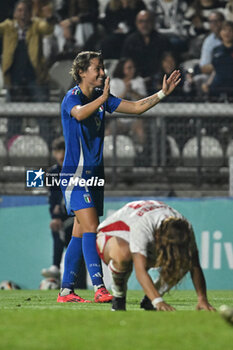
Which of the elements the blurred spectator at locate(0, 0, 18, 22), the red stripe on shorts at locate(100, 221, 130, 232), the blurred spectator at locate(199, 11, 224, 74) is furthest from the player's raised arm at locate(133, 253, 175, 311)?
the blurred spectator at locate(0, 0, 18, 22)

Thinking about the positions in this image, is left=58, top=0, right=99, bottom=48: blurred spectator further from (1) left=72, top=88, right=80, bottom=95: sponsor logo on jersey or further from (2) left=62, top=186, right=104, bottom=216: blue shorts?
(2) left=62, top=186, right=104, bottom=216: blue shorts

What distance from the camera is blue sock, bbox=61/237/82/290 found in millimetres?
6832

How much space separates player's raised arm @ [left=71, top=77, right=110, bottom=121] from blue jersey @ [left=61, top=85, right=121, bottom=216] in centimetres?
9

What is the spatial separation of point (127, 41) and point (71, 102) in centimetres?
619

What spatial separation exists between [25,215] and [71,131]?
12.2 feet

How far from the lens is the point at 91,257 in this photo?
672 cm

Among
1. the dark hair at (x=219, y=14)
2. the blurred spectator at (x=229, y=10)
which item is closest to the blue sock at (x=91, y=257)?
the dark hair at (x=219, y=14)

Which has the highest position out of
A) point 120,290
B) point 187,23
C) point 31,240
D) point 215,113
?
point 187,23

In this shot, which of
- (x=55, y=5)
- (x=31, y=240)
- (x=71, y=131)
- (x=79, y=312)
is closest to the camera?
(x=79, y=312)

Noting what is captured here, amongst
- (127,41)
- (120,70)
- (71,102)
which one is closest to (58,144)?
(120,70)

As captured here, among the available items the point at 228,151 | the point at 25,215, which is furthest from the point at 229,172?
the point at 25,215

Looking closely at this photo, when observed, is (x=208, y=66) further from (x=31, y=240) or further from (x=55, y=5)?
(x=31, y=240)

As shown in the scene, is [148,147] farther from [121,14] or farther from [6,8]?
[6,8]

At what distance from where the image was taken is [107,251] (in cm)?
536
